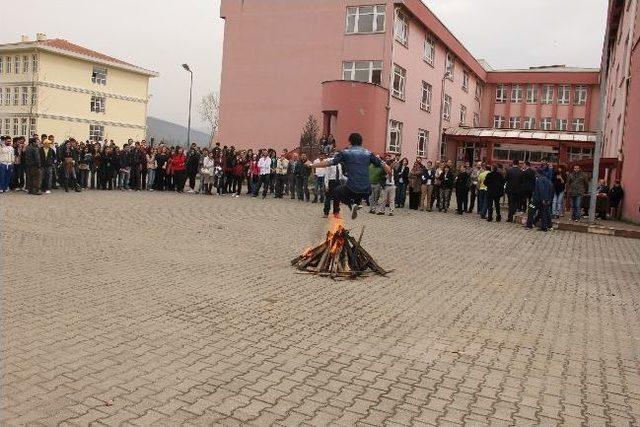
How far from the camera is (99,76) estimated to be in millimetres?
61062

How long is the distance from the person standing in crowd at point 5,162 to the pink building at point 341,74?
15331 millimetres

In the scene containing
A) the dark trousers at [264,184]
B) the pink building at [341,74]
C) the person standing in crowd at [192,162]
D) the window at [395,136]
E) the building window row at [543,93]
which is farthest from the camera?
the building window row at [543,93]

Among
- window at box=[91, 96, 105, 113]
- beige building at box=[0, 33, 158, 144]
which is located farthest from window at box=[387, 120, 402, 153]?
window at box=[91, 96, 105, 113]

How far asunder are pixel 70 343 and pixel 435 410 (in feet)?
10.1

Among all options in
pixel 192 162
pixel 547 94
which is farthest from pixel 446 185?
pixel 547 94

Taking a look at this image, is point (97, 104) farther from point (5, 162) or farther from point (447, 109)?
point (5, 162)

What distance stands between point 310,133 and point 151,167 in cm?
1042

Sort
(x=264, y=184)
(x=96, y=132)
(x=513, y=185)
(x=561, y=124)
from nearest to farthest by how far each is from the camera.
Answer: (x=513, y=185) < (x=264, y=184) < (x=561, y=124) < (x=96, y=132)

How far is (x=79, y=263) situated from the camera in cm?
841

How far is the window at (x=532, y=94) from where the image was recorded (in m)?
55.7

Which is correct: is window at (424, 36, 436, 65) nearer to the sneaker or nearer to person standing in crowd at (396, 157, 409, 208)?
person standing in crowd at (396, 157, 409, 208)

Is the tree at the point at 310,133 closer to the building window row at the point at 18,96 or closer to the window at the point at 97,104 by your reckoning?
the building window row at the point at 18,96

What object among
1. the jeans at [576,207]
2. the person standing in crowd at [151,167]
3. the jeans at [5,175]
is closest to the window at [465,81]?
the jeans at [576,207]

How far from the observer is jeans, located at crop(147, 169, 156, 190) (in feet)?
77.7
